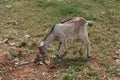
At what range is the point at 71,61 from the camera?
9.38 meters

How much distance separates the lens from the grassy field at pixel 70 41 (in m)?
8.95

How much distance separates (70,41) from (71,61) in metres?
1.45

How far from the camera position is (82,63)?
9.24m

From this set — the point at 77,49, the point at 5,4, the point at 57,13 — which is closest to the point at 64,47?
the point at 77,49

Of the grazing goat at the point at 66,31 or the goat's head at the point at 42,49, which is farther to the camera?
the grazing goat at the point at 66,31

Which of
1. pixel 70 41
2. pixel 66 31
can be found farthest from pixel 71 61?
pixel 70 41

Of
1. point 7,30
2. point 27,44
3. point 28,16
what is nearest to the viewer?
point 27,44

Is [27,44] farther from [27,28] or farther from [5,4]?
[5,4]

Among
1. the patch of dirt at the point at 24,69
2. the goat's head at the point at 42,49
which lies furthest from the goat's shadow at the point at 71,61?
the goat's head at the point at 42,49

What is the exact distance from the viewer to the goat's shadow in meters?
9.15

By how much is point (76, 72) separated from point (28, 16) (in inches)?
182

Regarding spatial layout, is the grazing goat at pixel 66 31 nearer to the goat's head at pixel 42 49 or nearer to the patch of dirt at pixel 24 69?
the goat's head at pixel 42 49

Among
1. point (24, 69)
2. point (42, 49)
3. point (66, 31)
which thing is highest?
point (66, 31)

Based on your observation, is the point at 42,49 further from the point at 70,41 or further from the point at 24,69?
the point at 70,41
